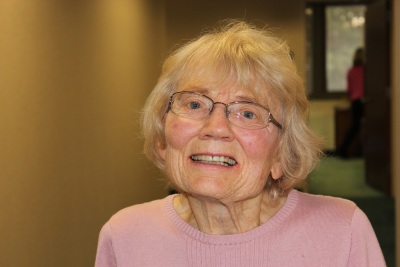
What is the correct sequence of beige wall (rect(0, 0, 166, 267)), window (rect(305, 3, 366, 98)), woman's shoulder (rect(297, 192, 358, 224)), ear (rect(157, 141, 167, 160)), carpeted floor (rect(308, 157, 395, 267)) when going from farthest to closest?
window (rect(305, 3, 366, 98))
carpeted floor (rect(308, 157, 395, 267))
beige wall (rect(0, 0, 166, 267))
ear (rect(157, 141, 167, 160))
woman's shoulder (rect(297, 192, 358, 224))

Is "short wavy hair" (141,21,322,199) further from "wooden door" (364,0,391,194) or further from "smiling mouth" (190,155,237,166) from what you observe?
"wooden door" (364,0,391,194)

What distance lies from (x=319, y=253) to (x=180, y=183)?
1.30 ft

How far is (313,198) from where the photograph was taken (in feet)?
5.90

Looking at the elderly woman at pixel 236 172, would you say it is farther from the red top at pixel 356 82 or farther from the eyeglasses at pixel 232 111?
the red top at pixel 356 82

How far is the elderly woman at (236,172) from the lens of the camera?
Answer: 1.60 m

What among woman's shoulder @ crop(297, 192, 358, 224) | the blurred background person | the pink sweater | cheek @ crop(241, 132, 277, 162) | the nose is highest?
the nose

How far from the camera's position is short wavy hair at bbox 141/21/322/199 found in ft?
5.35

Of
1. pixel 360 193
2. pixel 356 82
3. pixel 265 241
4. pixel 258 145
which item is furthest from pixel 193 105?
pixel 356 82

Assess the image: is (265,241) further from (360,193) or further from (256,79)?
(360,193)

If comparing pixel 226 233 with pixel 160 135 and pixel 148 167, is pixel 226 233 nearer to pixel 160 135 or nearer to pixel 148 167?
pixel 160 135

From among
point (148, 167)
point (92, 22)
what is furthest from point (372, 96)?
point (92, 22)

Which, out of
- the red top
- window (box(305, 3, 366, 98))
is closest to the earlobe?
the red top

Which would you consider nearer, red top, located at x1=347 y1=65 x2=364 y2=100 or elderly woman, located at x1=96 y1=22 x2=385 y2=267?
elderly woman, located at x1=96 y1=22 x2=385 y2=267

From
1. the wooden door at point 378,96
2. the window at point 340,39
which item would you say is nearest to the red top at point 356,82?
the wooden door at point 378,96
